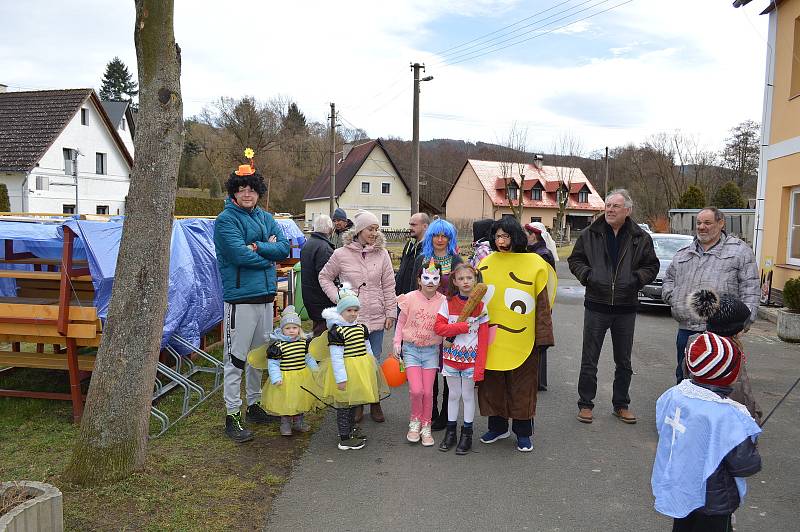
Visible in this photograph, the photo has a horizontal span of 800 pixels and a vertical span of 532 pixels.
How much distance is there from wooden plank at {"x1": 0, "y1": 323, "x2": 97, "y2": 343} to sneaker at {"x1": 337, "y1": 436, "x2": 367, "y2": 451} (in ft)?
7.38

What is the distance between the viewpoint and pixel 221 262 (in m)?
4.91

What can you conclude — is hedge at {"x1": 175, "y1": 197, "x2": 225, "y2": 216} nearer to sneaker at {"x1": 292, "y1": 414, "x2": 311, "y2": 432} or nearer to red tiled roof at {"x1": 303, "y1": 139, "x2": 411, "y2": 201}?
red tiled roof at {"x1": 303, "y1": 139, "x2": 411, "y2": 201}

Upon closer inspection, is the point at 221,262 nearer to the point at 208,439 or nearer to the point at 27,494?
the point at 208,439

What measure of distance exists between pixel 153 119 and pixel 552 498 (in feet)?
11.6

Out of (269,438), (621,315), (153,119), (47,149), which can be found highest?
(47,149)

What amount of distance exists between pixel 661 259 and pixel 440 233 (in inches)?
365

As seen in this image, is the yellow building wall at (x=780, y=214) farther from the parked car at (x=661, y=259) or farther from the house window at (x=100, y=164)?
the house window at (x=100, y=164)

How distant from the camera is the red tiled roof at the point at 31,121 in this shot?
29406mm

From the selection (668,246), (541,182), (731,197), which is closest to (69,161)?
(668,246)

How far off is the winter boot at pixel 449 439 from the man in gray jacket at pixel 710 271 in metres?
1.95

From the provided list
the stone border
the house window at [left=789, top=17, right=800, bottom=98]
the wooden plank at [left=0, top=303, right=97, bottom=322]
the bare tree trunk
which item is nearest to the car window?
the house window at [left=789, top=17, right=800, bottom=98]

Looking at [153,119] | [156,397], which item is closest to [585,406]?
[156,397]

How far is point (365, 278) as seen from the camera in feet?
17.6

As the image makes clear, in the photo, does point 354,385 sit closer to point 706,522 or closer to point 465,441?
point 465,441
